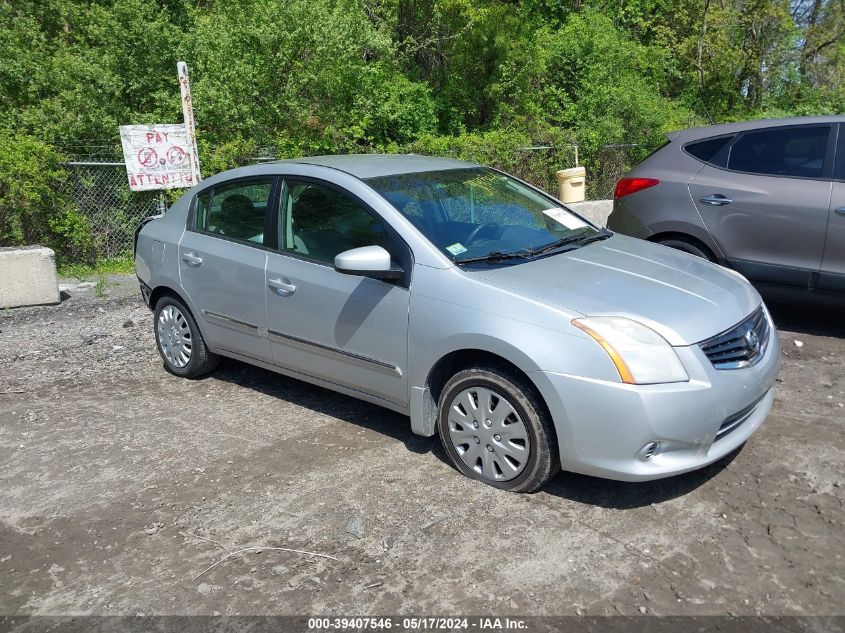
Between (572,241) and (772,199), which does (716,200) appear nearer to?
(772,199)

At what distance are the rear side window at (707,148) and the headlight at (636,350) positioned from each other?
3636 millimetres

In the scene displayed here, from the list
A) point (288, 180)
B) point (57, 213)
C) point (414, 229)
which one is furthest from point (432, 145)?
point (414, 229)

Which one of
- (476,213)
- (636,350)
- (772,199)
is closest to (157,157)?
(476,213)

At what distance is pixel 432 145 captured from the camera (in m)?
11.5

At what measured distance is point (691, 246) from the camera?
6652mm

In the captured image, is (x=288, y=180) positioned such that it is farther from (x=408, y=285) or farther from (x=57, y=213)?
(x=57, y=213)

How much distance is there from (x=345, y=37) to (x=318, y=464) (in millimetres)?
9833

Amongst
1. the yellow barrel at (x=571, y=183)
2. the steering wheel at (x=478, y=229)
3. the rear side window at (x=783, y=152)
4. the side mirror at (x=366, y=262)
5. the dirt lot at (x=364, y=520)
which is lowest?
the dirt lot at (x=364, y=520)

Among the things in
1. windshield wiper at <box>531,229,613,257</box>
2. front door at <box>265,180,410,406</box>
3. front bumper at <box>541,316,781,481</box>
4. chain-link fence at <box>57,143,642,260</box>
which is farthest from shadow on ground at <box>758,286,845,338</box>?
chain-link fence at <box>57,143,642,260</box>

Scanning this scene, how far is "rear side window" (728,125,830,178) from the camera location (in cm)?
616

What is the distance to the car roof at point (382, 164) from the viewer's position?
15.9ft

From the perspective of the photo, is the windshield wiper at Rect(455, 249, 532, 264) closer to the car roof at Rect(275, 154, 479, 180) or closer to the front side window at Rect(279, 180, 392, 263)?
the front side window at Rect(279, 180, 392, 263)

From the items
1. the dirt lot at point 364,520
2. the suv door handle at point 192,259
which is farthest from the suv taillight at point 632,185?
the suv door handle at point 192,259

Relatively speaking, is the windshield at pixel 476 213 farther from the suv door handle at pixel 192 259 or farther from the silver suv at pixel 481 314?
the suv door handle at pixel 192 259
